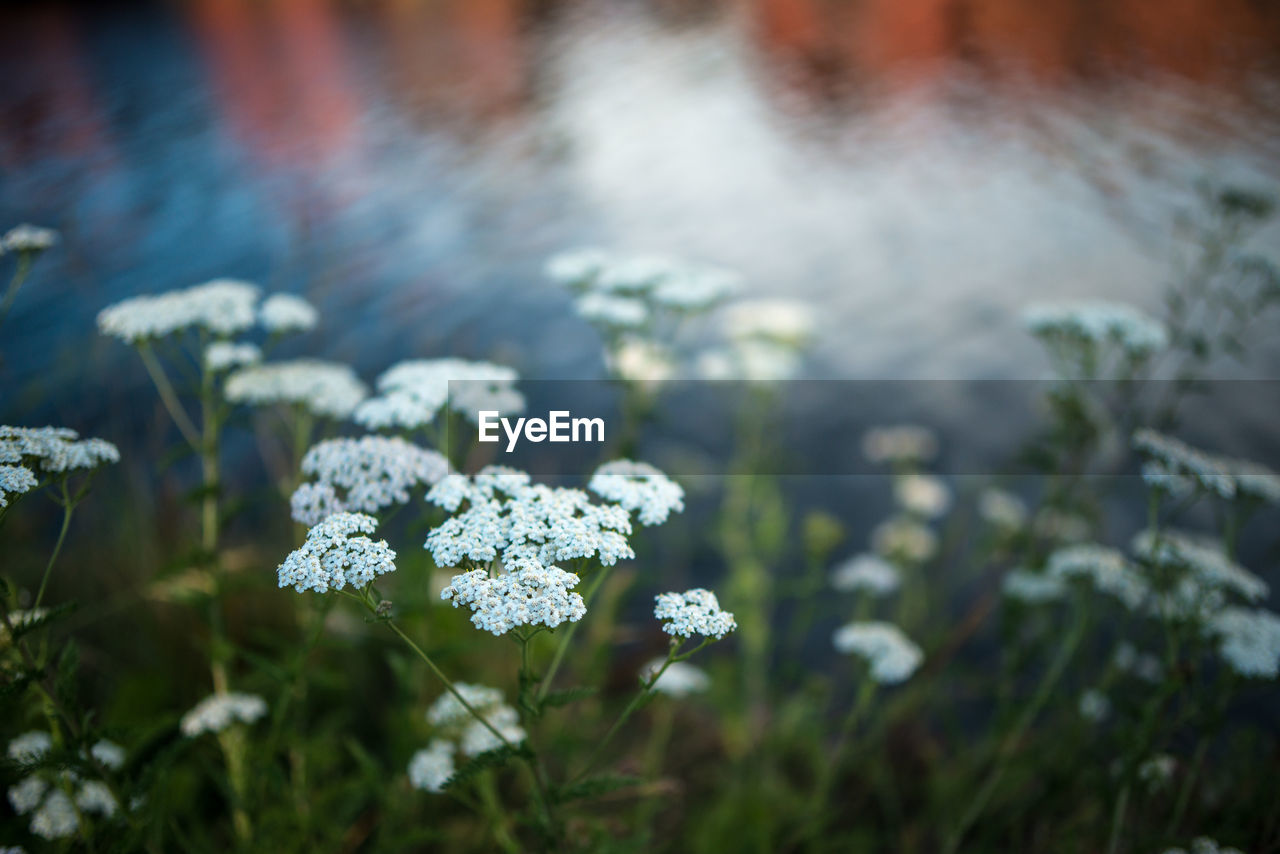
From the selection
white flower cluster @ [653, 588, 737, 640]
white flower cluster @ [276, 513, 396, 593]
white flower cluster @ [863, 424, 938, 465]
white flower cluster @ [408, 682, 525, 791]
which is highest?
white flower cluster @ [276, 513, 396, 593]

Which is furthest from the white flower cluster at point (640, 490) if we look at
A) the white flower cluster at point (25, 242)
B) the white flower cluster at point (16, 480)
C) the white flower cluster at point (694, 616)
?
the white flower cluster at point (25, 242)

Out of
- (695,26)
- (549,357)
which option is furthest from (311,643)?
(695,26)

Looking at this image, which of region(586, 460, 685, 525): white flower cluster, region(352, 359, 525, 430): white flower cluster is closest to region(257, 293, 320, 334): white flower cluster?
region(352, 359, 525, 430): white flower cluster

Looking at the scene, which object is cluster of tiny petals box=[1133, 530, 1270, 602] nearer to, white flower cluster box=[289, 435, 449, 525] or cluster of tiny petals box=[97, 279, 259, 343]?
white flower cluster box=[289, 435, 449, 525]

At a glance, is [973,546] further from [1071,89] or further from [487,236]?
[1071,89]

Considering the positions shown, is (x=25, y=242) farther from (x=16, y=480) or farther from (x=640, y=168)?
(x=640, y=168)
